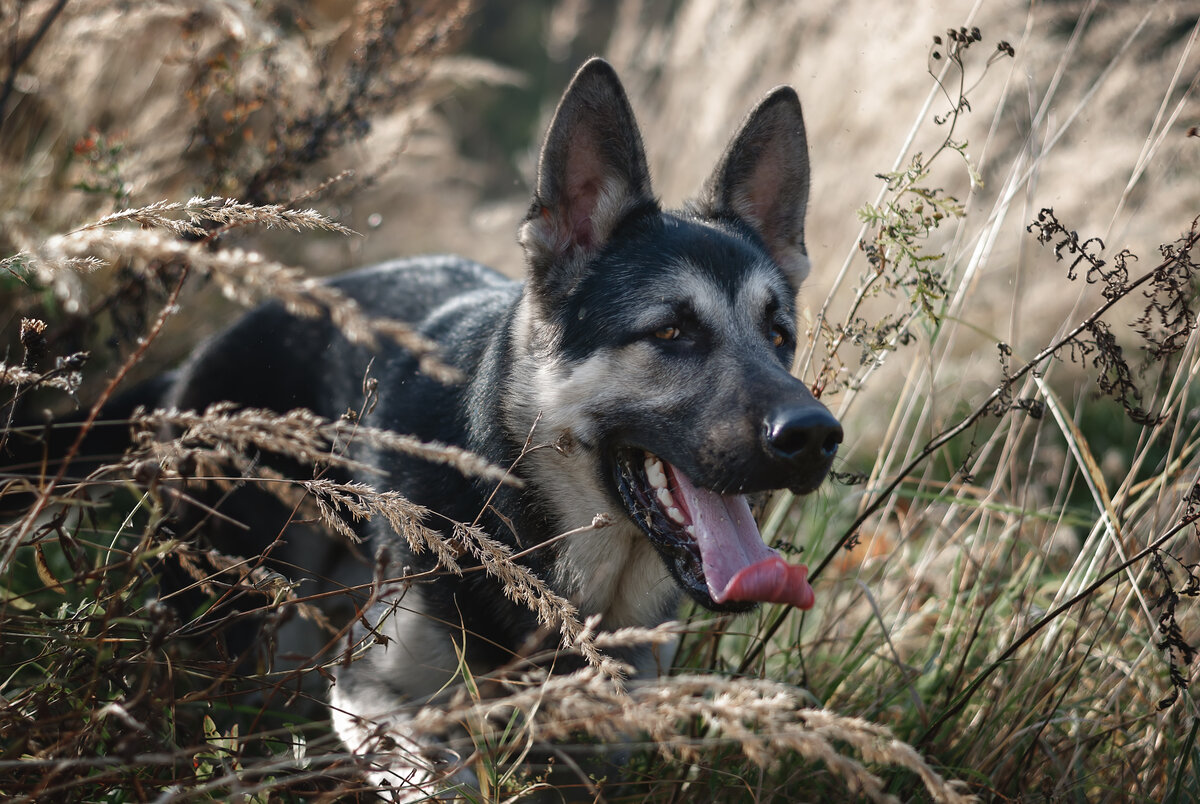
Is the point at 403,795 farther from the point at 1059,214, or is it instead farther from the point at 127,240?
the point at 1059,214

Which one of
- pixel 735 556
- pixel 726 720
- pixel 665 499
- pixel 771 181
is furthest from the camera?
pixel 771 181

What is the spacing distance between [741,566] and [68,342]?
2428 millimetres

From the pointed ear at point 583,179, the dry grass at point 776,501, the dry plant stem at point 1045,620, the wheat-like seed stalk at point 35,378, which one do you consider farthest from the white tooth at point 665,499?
the wheat-like seed stalk at point 35,378

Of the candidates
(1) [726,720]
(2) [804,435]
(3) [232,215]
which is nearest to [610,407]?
(2) [804,435]

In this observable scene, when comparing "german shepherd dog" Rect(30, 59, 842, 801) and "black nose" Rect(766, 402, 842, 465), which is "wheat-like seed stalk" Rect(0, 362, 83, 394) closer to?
"german shepherd dog" Rect(30, 59, 842, 801)

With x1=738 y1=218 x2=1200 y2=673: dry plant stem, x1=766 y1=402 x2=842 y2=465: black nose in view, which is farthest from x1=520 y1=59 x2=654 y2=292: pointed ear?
x1=738 y1=218 x2=1200 y2=673: dry plant stem

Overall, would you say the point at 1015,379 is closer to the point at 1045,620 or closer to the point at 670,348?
the point at 1045,620

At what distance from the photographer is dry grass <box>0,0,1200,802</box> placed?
59.4 inches

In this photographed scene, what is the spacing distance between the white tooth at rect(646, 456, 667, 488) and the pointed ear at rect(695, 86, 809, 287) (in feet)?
3.17

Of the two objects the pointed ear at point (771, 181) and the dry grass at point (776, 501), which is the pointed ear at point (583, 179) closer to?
the pointed ear at point (771, 181)

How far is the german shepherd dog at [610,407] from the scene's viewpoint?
2.23 meters

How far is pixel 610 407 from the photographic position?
240 cm

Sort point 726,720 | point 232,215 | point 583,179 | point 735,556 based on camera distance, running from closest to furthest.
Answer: point 726,720
point 232,215
point 735,556
point 583,179

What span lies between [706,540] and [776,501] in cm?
136
